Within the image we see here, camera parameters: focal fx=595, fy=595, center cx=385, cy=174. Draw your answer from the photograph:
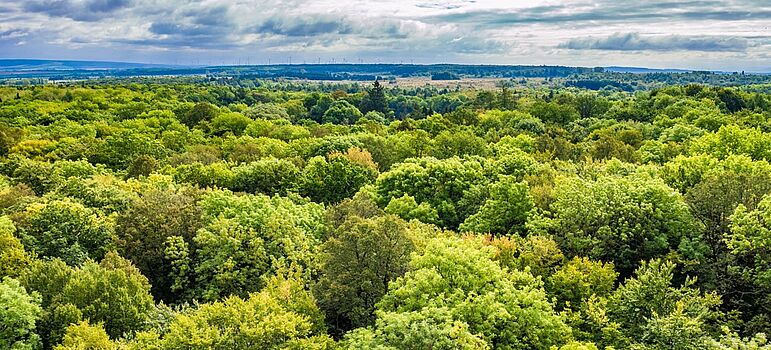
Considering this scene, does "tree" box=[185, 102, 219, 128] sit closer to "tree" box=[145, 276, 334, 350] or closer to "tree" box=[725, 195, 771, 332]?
"tree" box=[145, 276, 334, 350]

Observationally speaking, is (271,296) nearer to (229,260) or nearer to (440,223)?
(229,260)

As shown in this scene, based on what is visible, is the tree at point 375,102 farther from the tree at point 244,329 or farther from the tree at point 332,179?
the tree at point 244,329

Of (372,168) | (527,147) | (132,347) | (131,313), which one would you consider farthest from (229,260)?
(527,147)

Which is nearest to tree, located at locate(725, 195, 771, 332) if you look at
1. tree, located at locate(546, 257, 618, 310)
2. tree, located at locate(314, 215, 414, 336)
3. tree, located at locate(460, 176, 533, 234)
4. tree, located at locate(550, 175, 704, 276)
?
tree, located at locate(550, 175, 704, 276)

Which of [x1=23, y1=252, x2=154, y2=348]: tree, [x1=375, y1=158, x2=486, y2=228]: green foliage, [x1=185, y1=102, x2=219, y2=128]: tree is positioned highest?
[x1=185, y1=102, x2=219, y2=128]: tree

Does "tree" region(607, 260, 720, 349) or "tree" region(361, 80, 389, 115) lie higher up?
"tree" region(361, 80, 389, 115)

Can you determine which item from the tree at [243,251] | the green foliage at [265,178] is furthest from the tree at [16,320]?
the green foliage at [265,178]
